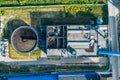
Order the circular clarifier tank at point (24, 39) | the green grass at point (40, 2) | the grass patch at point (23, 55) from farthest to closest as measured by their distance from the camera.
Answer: the green grass at point (40, 2), the grass patch at point (23, 55), the circular clarifier tank at point (24, 39)

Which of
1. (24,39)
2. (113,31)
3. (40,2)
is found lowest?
(24,39)

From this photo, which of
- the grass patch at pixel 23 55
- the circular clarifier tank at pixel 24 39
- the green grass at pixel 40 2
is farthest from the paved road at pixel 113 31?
the circular clarifier tank at pixel 24 39

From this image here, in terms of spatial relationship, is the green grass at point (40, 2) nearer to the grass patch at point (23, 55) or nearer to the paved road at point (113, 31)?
the paved road at point (113, 31)

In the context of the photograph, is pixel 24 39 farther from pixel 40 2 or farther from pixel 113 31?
pixel 113 31

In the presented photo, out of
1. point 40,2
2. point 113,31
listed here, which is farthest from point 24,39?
point 113,31

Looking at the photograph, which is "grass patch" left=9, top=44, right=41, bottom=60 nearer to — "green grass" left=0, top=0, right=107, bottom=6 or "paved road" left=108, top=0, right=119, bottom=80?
"green grass" left=0, top=0, right=107, bottom=6

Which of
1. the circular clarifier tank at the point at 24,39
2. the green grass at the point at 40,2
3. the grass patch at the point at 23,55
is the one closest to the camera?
the circular clarifier tank at the point at 24,39

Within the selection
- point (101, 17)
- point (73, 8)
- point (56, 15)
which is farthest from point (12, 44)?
point (101, 17)

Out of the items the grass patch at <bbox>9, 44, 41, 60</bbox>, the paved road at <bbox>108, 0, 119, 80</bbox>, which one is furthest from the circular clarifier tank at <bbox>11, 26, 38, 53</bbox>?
the paved road at <bbox>108, 0, 119, 80</bbox>
